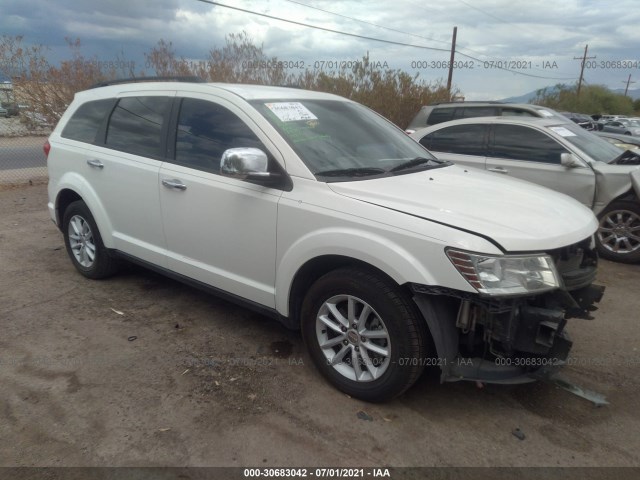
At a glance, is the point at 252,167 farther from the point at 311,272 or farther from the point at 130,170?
the point at 130,170

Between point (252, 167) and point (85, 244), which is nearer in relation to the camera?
point (252, 167)

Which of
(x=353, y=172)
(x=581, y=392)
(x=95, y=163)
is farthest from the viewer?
(x=95, y=163)

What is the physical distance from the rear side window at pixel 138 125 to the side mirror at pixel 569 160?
4519 mm

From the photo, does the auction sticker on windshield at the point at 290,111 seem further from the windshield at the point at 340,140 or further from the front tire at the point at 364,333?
the front tire at the point at 364,333

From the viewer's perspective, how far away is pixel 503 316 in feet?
7.93

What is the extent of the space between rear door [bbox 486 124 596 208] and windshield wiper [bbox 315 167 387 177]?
3.63 m

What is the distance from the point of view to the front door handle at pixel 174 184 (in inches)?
138

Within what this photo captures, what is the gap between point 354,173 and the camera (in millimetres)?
3100

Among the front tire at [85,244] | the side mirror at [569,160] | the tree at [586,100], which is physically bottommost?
the front tire at [85,244]

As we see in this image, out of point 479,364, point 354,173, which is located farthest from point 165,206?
point 479,364

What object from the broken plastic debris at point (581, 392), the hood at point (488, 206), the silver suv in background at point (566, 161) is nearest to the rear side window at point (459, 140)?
the silver suv in background at point (566, 161)

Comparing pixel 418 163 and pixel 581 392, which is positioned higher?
pixel 418 163

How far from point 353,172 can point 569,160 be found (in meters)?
3.81

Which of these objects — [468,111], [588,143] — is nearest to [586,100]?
[468,111]
